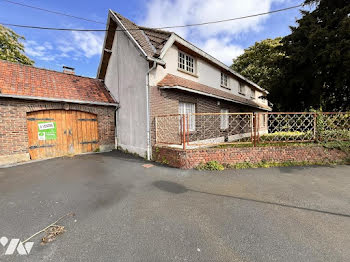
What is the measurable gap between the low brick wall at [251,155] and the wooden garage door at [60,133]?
499cm

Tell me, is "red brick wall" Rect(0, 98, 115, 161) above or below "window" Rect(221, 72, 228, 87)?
below

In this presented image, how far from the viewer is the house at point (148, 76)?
6.82m

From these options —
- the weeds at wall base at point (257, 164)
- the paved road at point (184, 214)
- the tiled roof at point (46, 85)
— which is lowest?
the paved road at point (184, 214)

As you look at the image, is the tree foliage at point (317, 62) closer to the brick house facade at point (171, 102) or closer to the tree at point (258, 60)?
the brick house facade at point (171, 102)

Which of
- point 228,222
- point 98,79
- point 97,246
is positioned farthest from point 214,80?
point 97,246

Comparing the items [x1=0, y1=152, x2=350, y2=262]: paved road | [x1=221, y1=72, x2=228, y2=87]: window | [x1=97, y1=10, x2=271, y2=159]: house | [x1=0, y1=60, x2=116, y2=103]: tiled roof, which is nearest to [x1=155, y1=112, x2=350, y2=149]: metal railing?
[x1=97, y1=10, x2=271, y2=159]: house

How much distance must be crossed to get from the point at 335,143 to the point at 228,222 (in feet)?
20.8

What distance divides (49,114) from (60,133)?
99cm

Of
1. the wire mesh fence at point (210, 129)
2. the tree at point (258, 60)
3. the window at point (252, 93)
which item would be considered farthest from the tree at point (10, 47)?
the tree at point (258, 60)

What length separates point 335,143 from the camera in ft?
19.5

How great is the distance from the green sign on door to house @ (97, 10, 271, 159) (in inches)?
117

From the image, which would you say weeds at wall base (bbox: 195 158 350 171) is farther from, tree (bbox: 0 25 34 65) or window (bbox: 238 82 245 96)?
tree (bbox: 0 25 34 65)

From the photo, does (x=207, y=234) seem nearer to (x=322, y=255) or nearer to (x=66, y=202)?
(x=322, y=255)

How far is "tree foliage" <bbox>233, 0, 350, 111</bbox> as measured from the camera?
7.48 meters
